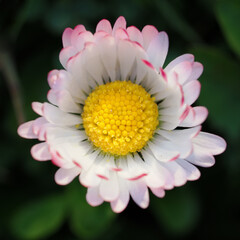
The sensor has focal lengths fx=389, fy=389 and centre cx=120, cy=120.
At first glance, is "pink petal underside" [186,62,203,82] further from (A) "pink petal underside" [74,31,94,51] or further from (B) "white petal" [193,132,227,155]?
(A) "pink petal underside" [74,31,94,51]

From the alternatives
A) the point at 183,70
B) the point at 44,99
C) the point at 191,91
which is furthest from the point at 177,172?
the point at 44,99

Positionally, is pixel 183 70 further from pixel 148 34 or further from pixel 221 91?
pixel 221 91

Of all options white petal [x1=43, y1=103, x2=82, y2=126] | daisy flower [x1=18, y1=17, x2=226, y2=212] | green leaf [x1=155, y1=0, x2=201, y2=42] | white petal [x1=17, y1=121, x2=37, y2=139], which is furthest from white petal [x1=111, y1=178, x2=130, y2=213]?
green leaf [x1=155, y1=0, x2=201, y2=42]

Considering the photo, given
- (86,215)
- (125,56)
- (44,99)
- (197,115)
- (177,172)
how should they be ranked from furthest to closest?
1. (44,99)
2. (86,215)
3. (125,56)
4. (177,172)
5. (197,115)

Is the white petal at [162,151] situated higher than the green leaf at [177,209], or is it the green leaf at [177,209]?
the white petal at [162,151]

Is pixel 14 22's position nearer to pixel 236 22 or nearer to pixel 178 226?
pixel 236 22

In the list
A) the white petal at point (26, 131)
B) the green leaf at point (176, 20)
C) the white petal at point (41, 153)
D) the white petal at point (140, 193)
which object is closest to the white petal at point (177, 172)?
the white petal at point (140, 193)

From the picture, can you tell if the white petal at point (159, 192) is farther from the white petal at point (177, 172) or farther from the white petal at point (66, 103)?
the white petal at point (66, 103)
